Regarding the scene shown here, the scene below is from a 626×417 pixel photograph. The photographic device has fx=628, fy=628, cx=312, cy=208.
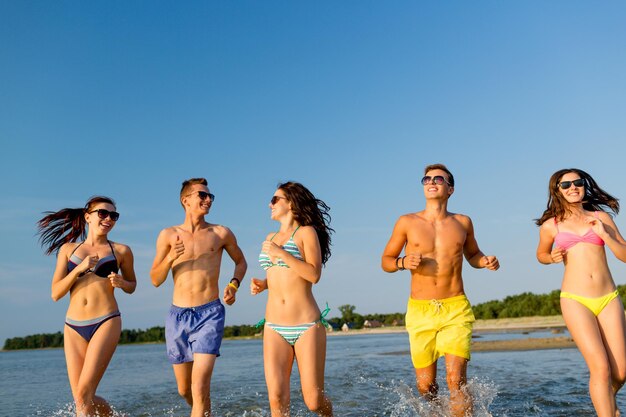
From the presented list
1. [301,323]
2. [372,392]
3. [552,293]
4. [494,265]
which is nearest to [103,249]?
[301,323]

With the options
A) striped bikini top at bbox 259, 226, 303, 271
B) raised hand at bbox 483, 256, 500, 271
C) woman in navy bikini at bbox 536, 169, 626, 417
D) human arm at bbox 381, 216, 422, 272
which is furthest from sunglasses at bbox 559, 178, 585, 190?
striped bikini top at bbox 259, 226, 303, 271

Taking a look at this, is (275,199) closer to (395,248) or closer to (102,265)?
(395,248)

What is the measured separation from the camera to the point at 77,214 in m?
9.04

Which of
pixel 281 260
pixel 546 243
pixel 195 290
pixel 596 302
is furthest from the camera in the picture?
pixel 195 290

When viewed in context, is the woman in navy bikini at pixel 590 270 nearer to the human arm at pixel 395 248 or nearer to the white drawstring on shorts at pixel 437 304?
the white drawstring on shorts at pixel 437 304

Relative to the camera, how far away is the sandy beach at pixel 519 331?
28344mm

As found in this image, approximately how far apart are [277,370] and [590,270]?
3.68m

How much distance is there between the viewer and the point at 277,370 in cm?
680

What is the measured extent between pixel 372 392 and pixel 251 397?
3031 millimetres

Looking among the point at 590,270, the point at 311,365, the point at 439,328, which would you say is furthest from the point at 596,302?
the point at 311,365

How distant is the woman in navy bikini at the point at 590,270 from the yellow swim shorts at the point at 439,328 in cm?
113

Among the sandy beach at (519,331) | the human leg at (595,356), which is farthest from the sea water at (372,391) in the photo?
the sandy beach at (519,331)

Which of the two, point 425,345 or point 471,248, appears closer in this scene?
point 425,345

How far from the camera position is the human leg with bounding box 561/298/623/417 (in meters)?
6.65
